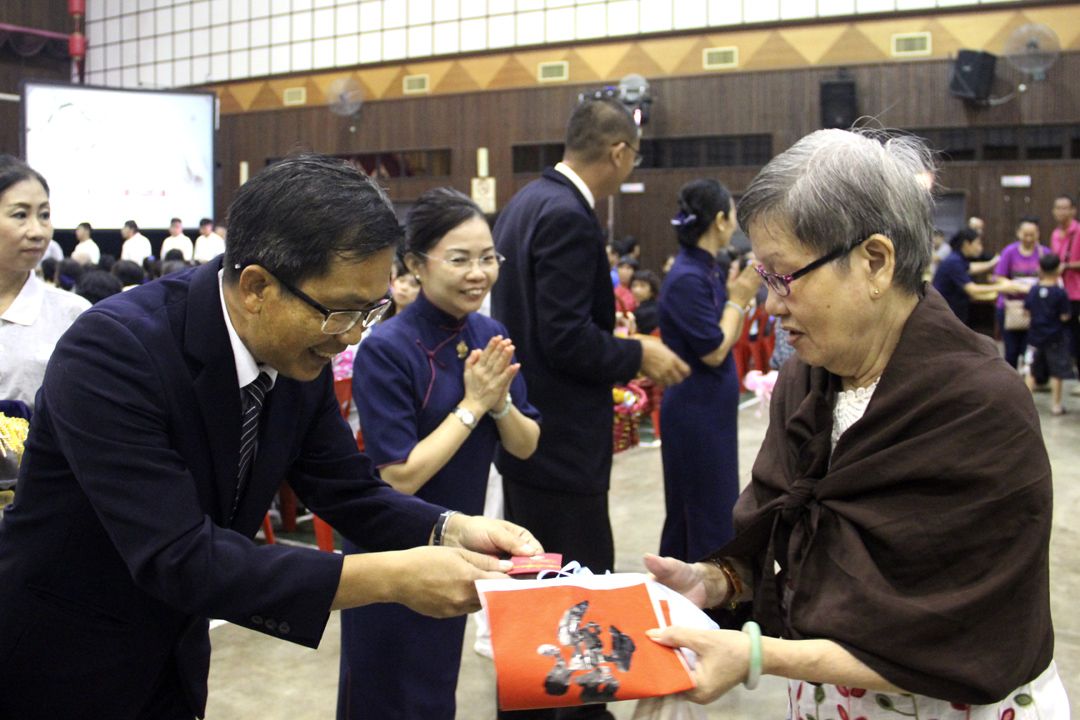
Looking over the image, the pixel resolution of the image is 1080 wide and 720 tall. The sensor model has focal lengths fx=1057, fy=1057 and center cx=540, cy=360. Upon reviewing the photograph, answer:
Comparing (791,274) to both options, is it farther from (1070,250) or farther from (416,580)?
(1070,250)

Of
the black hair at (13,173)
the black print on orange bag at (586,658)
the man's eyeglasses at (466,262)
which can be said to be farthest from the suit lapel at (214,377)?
the black hair at (13,173)

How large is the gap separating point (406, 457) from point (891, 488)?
3.65 feet

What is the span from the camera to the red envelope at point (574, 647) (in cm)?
137

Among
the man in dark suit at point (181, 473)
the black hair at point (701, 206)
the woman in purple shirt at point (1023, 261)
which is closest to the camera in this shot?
the man in dark suit at point (181, 473)

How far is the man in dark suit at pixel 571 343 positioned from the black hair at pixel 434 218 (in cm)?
35

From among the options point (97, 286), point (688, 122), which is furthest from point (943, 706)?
point (688, 122)

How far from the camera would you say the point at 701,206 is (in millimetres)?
3594

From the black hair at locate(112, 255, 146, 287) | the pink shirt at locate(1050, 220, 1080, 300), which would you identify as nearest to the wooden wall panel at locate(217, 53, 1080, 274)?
the pink shirt at locate(1050, 220, 1080, 300)

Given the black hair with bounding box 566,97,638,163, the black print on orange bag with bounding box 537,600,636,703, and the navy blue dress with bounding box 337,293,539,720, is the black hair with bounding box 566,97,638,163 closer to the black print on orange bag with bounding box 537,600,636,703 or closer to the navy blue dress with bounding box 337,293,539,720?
the navy blue dress with bounding box 337,293,539,720

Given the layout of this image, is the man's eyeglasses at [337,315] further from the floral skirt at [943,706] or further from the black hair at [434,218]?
the black hair at [434,218]

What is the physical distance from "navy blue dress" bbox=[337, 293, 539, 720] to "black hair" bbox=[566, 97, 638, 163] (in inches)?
27.1

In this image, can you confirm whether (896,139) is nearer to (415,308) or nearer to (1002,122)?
(415,308)

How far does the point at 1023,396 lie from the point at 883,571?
301mm

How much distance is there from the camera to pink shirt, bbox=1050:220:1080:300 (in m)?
8.62
